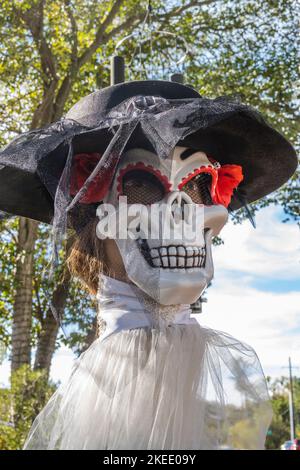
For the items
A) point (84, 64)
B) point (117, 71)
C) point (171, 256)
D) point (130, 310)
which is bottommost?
point (130, 310)

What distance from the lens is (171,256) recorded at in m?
1.91

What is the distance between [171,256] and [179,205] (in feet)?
0.55

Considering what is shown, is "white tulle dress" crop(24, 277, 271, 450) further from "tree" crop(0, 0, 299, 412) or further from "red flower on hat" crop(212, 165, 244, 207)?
"tree" crop(0, 0, 299, 412)

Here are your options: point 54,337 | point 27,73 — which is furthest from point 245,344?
point 27,73

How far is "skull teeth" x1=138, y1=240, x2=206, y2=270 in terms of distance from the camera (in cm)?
191

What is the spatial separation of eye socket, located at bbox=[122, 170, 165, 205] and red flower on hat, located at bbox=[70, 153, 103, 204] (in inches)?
3.6

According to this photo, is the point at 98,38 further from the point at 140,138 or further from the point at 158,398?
the point at 158,398

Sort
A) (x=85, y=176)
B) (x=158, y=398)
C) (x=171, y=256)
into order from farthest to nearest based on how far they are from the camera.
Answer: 1. (x=85, y=176)
2. (x=171, y=256)
3. (x=158, y=398)

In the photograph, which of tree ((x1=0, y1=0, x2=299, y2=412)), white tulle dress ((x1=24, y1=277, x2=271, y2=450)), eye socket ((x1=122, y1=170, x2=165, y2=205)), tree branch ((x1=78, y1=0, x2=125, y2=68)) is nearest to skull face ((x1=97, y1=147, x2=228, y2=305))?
eye socket ((x1=122, y1=170, x2=165, y2=205))

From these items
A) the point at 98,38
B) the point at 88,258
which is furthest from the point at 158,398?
the point at 98,38

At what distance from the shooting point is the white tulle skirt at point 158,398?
171cm

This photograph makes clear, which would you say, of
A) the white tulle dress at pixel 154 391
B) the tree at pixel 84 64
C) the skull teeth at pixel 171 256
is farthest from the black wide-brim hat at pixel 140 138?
the tree at pixel 84 64
